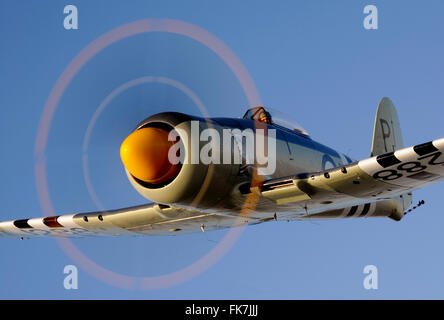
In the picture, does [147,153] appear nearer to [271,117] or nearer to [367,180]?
[271,117]

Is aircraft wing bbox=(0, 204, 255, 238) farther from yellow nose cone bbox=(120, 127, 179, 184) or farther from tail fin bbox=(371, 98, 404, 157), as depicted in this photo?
tail fin bbox=(371, 98, 404, 157)

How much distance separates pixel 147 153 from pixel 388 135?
35.7 feet

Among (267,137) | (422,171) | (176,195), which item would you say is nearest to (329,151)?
(267,137)

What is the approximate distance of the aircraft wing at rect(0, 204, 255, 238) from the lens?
1513 centimetres

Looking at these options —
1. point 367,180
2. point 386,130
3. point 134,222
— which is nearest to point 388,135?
point 386,130

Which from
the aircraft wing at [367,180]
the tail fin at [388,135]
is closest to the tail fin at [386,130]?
the tail fin at [388,135]

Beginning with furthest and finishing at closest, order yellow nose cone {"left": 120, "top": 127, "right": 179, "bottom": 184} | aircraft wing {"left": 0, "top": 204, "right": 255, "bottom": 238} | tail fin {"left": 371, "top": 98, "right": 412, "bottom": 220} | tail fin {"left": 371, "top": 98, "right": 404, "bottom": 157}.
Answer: tail fin {"left": 371, "top": 98, "right": 404, "bottom": 157} < tail fin {"left": 371, "top": 98, "right": 412, "bottom": 220} < aircraft wing {"left": 0, "top": 204, "right": 255, "bottom": 238} < yellow nose cone {"left": 120, "top": 127, "right": 179, "bottom": 184}

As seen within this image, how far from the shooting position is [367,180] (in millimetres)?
12828

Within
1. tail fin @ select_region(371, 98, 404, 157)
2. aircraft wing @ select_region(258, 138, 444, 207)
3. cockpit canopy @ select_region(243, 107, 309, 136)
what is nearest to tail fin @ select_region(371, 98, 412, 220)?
Result: tail fin @ select_region(371, 98, 404, 157)

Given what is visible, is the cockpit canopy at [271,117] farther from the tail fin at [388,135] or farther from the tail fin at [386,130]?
A: the tail fin at [386,130]

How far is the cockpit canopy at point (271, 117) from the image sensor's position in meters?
14.8

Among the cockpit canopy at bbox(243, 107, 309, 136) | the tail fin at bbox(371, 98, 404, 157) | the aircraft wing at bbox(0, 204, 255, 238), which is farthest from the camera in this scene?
the tail fin at bbox(371, 98, 404, 157)

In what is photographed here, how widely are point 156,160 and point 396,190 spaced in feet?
16.2
